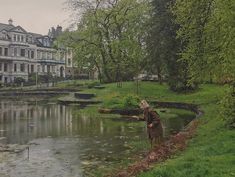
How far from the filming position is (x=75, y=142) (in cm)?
2286

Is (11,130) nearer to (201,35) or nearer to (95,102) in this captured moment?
(201,35)

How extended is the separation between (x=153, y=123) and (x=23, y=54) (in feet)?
344

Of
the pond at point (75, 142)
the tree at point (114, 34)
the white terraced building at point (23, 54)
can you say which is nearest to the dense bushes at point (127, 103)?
the pond at point (75, 142)

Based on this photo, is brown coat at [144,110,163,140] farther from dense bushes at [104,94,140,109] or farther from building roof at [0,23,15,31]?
building roof at [0,23,15,31]

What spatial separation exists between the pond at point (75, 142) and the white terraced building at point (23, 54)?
73.4 m

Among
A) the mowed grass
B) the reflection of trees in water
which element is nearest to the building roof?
the reflection of trees in water

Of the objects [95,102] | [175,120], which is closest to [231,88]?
[175,120]

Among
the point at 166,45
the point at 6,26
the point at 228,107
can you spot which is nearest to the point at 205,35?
the point at 228,107

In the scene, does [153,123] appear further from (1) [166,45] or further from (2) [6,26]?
(2) [6,26]

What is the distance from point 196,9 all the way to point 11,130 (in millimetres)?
13033

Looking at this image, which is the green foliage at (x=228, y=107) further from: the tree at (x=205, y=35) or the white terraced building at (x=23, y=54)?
the white terraced building at (x=23, y=54)

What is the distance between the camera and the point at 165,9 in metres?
53.1

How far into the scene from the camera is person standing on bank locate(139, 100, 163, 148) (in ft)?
57.2

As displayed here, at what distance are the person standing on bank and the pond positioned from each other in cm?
118
